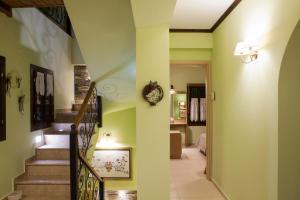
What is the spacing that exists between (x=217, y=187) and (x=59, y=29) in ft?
15.4

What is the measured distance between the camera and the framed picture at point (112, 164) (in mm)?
6504

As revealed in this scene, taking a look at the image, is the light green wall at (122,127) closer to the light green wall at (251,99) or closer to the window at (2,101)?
the light green wall at (251,99)

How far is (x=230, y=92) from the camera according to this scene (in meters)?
3.33

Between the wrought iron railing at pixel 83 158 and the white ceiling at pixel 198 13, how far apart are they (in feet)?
5.98

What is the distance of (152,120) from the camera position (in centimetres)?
291

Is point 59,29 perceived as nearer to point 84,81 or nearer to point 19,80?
point 84,81

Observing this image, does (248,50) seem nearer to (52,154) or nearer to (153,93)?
(153,93)

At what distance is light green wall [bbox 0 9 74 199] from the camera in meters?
3.33

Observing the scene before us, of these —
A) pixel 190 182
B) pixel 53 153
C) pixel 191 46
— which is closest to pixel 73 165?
pixel 53 153

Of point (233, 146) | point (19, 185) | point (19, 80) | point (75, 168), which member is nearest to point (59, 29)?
point (19, 80)

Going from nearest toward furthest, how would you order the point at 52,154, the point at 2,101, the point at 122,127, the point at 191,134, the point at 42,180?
the point at 2,101 < the point at 42,180 < the point at 52,154 < the point at 122,127 < the point at 191,134

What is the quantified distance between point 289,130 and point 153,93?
1.47 m

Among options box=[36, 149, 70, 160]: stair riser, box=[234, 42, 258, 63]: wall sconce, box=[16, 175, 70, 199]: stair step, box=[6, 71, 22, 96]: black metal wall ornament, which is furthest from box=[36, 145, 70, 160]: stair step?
box=[234, 42, 258, 63]: wall sconce

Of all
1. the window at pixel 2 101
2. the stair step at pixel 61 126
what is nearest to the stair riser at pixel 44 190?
the window at pixel 2 101
